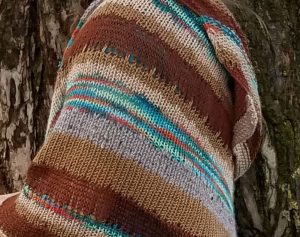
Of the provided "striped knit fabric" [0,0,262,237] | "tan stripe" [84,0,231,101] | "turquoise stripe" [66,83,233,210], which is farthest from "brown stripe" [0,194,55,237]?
"tan stripe" [84,0,231,101]

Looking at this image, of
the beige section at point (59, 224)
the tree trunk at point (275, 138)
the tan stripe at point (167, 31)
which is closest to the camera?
the beige section at point (59, 224)

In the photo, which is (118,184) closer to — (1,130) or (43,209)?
(43,209)

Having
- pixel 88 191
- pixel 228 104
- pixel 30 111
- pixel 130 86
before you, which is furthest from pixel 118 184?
pixel 30 111

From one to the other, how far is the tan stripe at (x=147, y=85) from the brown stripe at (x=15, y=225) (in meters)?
A: 0.28

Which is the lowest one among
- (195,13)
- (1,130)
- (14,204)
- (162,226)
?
(1,130)

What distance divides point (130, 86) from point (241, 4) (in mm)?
521

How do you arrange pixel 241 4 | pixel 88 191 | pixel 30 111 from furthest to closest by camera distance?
pixel 30 111 → pixel 241 4 → pixel 88 191

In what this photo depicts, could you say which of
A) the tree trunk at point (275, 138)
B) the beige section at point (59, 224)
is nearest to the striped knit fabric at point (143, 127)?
the beige section at point (59, 224)

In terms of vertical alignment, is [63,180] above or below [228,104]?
below

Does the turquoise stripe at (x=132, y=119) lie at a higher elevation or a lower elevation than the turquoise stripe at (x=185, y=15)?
lower

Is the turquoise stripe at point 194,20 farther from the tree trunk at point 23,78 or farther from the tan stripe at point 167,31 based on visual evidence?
the tree trunk at point 23,78

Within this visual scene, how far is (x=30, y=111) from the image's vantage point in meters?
1.77

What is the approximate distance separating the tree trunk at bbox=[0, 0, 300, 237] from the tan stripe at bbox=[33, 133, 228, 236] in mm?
465

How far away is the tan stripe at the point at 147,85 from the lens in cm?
124
